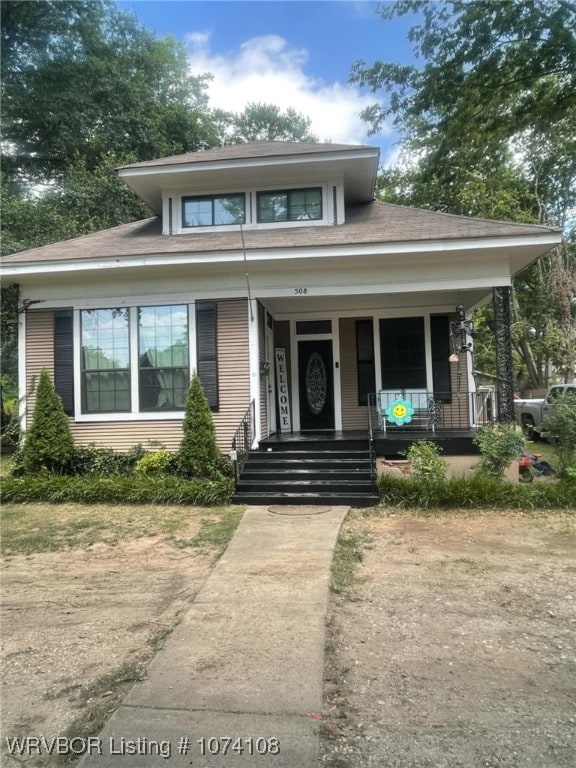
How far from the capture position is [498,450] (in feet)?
24.2

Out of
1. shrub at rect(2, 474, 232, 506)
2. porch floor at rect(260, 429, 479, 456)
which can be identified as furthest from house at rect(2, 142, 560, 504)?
shrub at rect(2, 474, 232, 506)

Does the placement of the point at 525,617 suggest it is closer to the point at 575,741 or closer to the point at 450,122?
the point at 575,741

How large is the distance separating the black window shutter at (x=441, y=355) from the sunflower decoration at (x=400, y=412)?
5.10 ft

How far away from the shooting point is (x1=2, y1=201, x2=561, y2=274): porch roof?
7887 millimetres

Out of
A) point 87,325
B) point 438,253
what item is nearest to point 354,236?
point 438,253

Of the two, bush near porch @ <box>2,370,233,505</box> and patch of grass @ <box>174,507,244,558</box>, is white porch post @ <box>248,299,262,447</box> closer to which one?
bush near porch @ <box>2,370,233,505</box>

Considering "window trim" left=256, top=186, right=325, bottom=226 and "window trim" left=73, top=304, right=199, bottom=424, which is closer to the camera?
"window trim" left=73, top=304, right=199, bottom=424

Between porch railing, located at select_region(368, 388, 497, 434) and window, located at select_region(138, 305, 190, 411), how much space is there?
3.39m

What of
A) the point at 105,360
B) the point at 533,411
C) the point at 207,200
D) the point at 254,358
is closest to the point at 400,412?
the point at 254,358

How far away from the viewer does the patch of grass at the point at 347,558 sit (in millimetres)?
4172

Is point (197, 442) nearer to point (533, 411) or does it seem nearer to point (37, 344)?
point (37, 344)

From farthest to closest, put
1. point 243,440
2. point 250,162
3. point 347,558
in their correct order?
1. point 250,162
2. point 243,440
3. point 347,558

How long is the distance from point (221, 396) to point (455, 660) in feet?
20.5

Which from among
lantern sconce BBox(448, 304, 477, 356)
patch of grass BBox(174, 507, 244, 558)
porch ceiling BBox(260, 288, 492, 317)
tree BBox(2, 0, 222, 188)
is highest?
tree BBox(2, 0, 222, 188)
